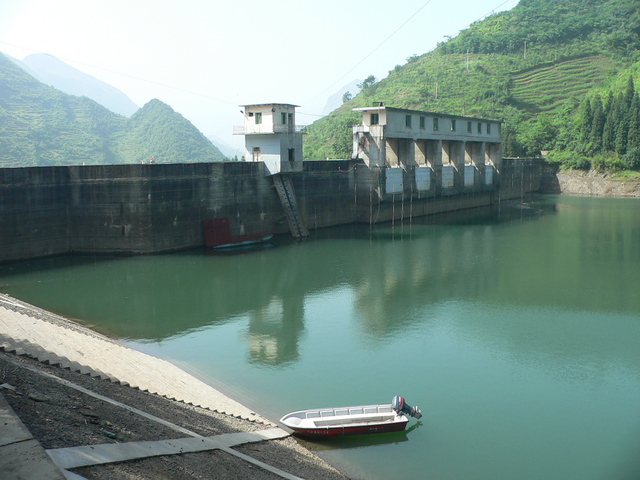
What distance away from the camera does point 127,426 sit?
8820mm

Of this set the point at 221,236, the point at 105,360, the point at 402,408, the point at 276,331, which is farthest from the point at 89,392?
the point at 221,236

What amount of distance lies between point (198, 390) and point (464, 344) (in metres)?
7.55

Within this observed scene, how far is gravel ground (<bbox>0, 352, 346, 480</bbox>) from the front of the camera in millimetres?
7668

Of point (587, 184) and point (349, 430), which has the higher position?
point (587, 184)

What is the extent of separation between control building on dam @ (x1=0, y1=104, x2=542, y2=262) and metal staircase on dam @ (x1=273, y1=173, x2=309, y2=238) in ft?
0.19

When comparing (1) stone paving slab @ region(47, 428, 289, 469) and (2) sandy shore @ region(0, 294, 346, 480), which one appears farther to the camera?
(2) sandy shore @ region(0, 294, 346, 480)

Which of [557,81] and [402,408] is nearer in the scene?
[402,408]

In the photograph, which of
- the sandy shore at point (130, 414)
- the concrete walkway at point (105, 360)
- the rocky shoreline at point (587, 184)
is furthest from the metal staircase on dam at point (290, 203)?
the rocky shoreline at point (587, 184)

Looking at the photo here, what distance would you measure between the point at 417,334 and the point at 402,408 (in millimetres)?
6403

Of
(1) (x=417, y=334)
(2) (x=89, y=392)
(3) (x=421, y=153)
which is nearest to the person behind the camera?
(2) (x=89, y=392)

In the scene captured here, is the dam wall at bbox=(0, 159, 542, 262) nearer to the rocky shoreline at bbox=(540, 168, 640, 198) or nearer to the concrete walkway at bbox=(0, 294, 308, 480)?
the concrete walkway at bbox=(0, 294, 308, 480)

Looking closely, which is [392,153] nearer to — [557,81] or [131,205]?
[131,205]

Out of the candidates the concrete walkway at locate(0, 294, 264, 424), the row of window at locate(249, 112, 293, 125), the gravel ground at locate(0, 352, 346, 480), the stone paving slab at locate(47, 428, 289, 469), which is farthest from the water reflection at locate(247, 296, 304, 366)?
the row of window at locate(249, 112, 293, 125)

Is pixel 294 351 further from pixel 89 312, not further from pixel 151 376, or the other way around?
pixel 89 312
